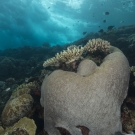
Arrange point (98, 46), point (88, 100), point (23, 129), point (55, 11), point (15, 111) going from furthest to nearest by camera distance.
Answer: point (55, 11) → point (98, 46) → point (15, 111) → point (23, 129) → point (88, 100)

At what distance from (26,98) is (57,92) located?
1.66 m

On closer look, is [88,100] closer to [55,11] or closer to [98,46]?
[98,46]

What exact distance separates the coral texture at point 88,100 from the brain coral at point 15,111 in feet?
3.85

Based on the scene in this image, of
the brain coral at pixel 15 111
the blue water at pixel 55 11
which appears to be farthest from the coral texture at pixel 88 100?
the blue water at pixel 55 11

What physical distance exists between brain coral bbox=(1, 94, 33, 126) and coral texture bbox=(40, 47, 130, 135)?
1172mm

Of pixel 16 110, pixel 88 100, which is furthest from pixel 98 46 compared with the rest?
pixel 16 110

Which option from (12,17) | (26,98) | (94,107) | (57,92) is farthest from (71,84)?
(12,17)

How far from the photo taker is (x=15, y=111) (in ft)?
14.3

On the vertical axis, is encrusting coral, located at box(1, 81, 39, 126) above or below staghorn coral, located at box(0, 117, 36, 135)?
above

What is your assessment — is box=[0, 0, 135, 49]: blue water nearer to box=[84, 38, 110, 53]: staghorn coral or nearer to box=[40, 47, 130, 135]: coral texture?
box=[84, 38, 110, 53]: staghorn coral

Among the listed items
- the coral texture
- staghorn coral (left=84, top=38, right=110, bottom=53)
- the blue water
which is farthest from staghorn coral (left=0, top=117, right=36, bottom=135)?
the blue water

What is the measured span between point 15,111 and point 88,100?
2356mm

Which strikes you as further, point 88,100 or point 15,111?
point 15,111

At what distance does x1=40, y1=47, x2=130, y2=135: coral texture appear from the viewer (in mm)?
3189
